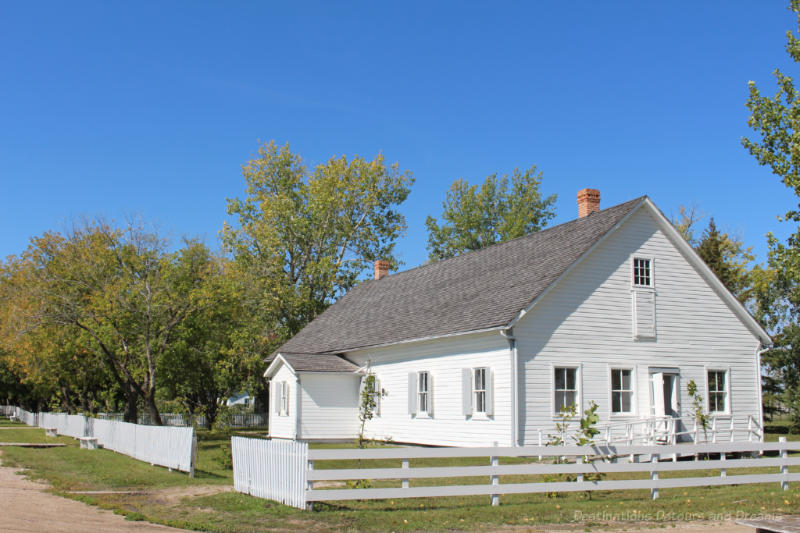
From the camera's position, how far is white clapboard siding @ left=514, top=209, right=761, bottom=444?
21.2 metres

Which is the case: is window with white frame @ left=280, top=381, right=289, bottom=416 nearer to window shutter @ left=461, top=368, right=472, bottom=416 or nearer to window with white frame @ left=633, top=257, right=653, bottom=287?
window shutter @ left=461, top=368, right=472, bottom=416

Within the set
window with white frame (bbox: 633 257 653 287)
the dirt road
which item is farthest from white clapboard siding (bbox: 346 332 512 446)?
the dirt road

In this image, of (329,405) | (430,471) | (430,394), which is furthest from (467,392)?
(430,471)

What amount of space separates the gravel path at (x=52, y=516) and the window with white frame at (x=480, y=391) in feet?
39.4

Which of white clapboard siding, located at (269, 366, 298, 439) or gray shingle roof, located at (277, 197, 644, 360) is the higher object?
gray shingle roof, located at (277, 197, 644, 360)

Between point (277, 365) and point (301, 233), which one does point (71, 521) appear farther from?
point (301, 233)

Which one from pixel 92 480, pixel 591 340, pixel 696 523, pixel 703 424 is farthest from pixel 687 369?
pixel 92 480

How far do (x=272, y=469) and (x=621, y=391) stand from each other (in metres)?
12.8

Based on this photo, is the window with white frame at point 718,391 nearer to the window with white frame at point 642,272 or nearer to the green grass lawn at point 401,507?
the window with white frame at point 642,272

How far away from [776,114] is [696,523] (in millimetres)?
19604

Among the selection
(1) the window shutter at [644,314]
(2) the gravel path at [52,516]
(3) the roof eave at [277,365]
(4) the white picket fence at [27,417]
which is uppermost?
(1) the window shutter at [644,314]

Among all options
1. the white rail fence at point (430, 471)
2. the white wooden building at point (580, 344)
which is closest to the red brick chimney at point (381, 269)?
the white wooden building at point (580, 344)

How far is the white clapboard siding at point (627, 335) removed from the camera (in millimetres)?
21203

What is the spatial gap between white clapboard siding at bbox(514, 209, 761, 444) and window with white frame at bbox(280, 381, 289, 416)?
11.6 metres
